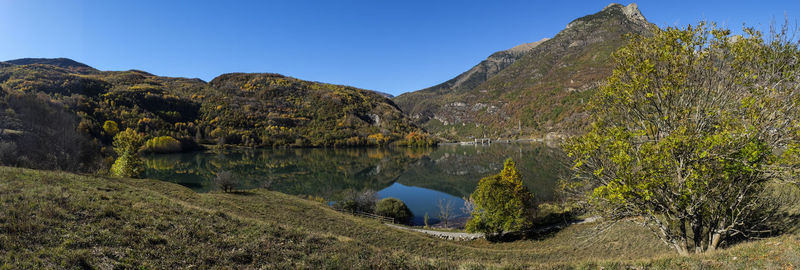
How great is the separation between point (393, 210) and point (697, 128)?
34.0 meters

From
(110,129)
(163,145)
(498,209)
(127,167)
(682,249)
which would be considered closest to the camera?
(682,249)

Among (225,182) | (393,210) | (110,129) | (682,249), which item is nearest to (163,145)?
(110,129)

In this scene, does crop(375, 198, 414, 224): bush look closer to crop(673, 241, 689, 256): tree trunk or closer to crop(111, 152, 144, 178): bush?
crop(673, 241, 689, 256): tree trunk

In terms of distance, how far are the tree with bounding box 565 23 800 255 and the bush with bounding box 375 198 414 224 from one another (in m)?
31.0

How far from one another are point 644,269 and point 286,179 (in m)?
81.7

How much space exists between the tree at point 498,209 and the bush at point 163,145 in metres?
169

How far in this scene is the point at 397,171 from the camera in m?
104

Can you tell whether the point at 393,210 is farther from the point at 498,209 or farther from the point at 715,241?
the point at 715,241

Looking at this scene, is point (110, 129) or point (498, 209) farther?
point (110, 129)

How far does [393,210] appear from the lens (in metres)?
39.8

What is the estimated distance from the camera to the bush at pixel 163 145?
140450mm

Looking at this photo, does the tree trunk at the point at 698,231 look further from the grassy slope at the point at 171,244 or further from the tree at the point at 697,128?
the grassy slope at the point at 171,244

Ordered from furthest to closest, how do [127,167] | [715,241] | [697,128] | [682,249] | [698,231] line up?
[127,167]
[682,249]
[715,241]
[698,231]
[697,128]

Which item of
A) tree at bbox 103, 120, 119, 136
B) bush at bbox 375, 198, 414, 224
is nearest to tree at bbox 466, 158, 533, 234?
bush at bbox 375, 198, 414, 224
